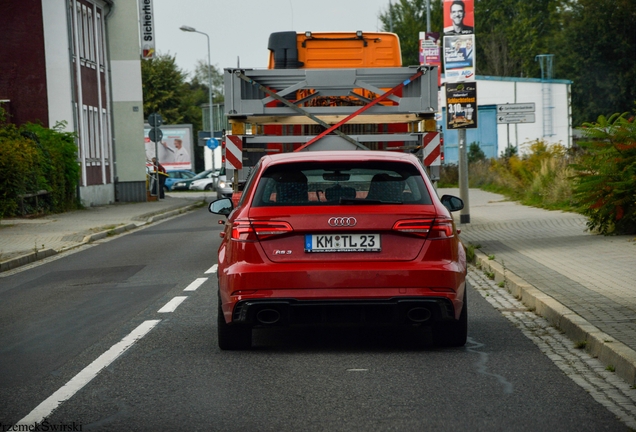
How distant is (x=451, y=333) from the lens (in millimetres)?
8188

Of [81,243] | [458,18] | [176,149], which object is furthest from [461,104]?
[176,149]

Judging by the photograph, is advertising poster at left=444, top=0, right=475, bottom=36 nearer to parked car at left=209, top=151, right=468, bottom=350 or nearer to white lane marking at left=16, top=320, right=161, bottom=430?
white lane marking at left=16, top=320, right=161, bottom=430

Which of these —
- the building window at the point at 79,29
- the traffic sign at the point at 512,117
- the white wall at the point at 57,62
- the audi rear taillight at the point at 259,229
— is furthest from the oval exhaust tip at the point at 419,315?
the building window at the point at 79,29

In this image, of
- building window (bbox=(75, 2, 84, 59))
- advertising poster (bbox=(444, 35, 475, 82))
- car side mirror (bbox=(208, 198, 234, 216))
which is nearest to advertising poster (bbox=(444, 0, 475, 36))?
advertising poster (bbox=(444, 35, 475, 82))

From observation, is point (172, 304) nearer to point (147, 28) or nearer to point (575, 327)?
point (575, 327)

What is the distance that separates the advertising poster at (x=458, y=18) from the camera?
19694 mm

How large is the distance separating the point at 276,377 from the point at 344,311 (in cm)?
72

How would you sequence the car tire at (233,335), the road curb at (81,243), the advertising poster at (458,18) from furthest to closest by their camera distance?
1. the advertising poster at (458,18)
2. the road curb at (81,243)
3. the car tire at (233,335)

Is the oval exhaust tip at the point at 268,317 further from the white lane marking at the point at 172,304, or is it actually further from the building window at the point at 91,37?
the building window at the point at 91,37

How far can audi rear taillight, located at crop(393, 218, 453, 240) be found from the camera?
7.57m

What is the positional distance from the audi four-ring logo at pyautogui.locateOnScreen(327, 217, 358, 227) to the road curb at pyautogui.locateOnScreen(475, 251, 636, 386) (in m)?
1.96

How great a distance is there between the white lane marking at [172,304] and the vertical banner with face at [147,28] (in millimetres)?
33150

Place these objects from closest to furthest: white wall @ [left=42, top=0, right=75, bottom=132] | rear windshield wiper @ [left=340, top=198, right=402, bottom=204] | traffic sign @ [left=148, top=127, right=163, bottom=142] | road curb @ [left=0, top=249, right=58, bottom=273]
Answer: rear windshield wiper @ [left=340, top=198, right=402, bottom=204] < road curb @ [left=0, top=249, right=58, bottom=273] < white wall @ [left=42, top=0, right=75, bottom=132] < traffic sign @ [left=148, top=127, right=163, bottom=142]

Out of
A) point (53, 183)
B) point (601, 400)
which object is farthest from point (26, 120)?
point (601, 400)
